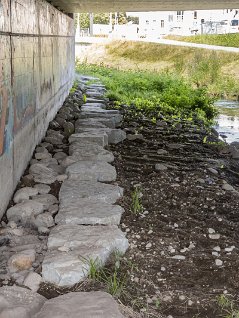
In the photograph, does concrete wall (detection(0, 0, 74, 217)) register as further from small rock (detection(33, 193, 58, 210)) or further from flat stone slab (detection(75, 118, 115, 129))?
flat stone slab (detection(75, 118, 115, 129))

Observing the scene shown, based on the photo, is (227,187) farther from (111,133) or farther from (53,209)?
(111,133)

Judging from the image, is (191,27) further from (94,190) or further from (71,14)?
(94,190)

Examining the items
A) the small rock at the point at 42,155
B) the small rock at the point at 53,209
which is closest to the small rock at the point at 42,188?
the small rock at the point at 53,209

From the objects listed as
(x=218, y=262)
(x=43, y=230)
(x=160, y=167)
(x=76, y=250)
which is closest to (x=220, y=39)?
(x=160, y=167)

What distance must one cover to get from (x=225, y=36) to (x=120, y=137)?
30593mm

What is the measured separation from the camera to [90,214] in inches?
181

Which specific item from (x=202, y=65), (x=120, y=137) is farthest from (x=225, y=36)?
(x=120, y=137)

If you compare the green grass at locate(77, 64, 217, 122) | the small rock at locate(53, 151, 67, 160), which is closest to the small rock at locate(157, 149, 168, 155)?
the small rock at locate(53, 151, 67, 160)

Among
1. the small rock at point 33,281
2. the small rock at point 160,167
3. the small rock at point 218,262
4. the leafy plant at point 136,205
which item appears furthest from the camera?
the small rock at point 160,167

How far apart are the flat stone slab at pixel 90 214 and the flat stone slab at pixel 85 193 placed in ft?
0.38

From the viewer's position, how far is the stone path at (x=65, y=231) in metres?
3.09

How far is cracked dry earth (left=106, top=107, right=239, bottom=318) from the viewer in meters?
3.58

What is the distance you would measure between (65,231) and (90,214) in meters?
0.43

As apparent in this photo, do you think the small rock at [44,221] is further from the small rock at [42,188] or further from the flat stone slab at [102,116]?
the flat stone slab at [102,116]
